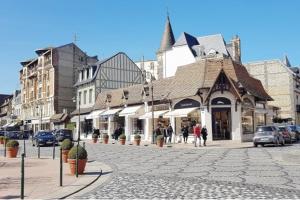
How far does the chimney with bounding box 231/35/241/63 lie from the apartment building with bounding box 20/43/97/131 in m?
22.5

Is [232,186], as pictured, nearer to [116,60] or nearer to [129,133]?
[129,133]

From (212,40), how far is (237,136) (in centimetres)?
2628

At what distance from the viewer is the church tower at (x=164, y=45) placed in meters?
61.0

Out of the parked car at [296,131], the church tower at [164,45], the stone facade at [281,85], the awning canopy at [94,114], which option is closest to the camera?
the parked car at [296,131]

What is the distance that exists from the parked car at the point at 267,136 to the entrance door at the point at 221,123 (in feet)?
16.6

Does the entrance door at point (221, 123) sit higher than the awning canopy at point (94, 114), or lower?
lower

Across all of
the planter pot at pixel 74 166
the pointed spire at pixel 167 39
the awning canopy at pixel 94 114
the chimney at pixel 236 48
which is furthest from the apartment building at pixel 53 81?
the planter pot at pixel 74 166

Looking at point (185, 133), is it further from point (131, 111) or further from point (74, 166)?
point (74, 166)

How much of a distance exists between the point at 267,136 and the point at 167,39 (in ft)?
123

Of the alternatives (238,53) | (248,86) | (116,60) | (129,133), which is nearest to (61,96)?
(116,60)

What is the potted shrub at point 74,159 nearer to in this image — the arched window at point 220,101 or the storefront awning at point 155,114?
the arched window at point 220,101

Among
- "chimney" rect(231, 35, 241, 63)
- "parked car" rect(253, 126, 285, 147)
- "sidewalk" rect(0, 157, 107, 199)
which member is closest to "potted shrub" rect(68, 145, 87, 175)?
"sidewalk" rect(0, 157, 107, 199)

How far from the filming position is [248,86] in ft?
116

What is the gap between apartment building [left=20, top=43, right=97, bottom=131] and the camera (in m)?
57.4
